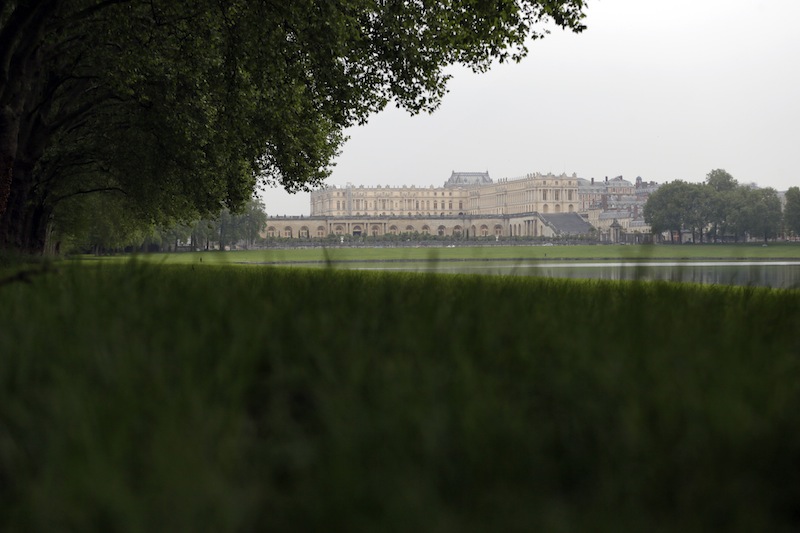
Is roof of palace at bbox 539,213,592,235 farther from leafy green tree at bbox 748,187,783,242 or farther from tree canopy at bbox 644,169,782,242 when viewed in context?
leafy green tree at bbox 748,187,783,242

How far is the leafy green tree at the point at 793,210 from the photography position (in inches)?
5153

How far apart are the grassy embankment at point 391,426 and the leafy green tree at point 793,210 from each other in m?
141

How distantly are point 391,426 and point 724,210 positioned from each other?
140779 mm

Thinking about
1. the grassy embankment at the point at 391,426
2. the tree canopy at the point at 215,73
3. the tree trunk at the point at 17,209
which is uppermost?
the tree canopy at the point at 215,73

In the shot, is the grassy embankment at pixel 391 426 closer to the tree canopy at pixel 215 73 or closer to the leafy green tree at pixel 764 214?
the tree canopy at pixel 215 73

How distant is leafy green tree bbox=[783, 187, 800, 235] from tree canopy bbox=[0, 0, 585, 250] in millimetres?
121560

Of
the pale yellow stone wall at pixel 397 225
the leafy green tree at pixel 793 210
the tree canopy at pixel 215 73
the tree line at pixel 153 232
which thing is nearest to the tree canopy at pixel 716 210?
the leafy green tree at pixel 793 210

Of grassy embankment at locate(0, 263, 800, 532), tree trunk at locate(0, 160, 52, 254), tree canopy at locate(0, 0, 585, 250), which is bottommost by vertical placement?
grassy embankment at locate(0, 263, 800, 532)

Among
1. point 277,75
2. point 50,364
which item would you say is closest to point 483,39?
point 277,75

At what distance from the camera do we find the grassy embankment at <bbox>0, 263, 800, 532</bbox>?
123 centimetres

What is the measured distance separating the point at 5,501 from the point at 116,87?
19.8m

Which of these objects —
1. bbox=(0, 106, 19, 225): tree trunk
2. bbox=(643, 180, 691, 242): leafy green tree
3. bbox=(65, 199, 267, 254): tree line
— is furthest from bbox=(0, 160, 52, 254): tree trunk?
bbox=(643, 180, 691, 242): leafy green tree

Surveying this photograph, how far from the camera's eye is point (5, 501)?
1.38 m

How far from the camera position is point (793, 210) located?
430ft
